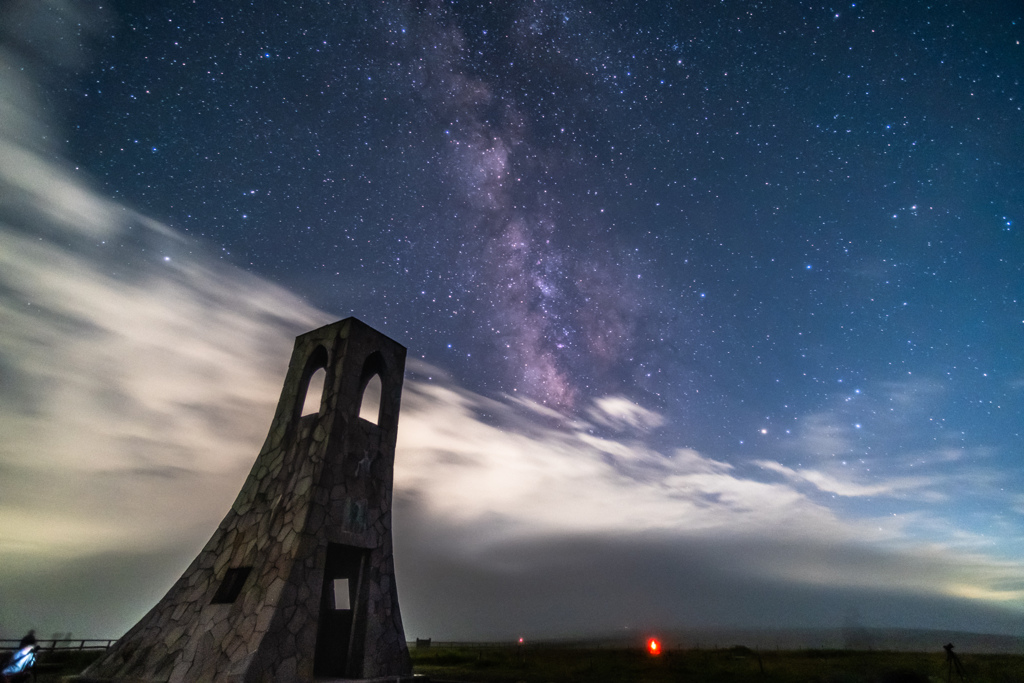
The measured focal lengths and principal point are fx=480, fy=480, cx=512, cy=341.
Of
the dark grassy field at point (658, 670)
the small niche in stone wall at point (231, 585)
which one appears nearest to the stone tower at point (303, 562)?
the small niche in stone wall at point (231, 585)

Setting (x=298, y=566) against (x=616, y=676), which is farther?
(x=616, y=676)

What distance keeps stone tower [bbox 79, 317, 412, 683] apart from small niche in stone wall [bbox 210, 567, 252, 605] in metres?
0.03

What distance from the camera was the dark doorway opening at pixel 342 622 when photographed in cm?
1333

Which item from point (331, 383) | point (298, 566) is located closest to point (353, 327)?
point (331, 383)

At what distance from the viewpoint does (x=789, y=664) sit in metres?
32.6

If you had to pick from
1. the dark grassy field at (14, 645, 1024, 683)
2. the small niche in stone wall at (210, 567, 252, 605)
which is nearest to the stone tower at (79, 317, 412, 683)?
the small niche in stone wall at (210, 567, 252, 605)

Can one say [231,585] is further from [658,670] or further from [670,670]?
[670,670]

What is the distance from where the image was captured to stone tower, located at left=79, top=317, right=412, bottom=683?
37.8 feet

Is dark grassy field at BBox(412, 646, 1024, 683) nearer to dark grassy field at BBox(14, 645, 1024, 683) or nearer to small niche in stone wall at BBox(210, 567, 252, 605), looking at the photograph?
dark grassy field at BBox(14, 645, 1024, 683)

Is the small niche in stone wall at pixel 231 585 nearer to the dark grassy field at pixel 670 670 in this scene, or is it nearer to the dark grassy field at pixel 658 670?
the dark grassy field at pixel 658 670

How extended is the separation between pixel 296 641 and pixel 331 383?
23.1 ft

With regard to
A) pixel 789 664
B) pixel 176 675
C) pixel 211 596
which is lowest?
pixel 789 664

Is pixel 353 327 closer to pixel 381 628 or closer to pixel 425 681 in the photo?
pixel 381 628

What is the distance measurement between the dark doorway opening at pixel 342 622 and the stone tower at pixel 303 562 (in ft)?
0.11
